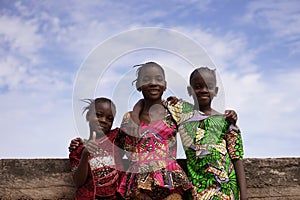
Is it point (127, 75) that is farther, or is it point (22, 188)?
point (22, 188)

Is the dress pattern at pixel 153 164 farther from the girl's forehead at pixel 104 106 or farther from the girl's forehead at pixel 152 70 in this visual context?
the girl's forehead at pixel 152 70

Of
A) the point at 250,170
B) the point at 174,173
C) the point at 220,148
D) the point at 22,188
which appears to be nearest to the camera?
the point at 174,173

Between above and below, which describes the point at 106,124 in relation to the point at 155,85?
below


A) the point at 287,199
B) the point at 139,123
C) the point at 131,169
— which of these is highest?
the point at 139,123

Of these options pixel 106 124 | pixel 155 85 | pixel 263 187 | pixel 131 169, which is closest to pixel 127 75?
pixel 155 85

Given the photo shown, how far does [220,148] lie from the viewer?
3.22 m

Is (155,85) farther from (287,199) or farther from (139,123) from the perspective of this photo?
(287,199)

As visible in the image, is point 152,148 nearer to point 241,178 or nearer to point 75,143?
point 75,143

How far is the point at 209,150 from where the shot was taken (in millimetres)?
3172

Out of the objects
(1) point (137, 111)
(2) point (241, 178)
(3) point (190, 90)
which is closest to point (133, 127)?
(1) point (137, 111)

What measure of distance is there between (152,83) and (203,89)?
453mm

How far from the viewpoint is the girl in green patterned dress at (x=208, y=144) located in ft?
10.2

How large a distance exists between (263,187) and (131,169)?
142 cm

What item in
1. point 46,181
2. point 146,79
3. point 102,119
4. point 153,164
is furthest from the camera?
point 46,181
